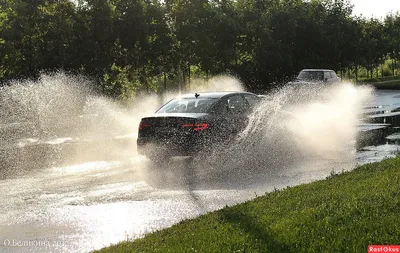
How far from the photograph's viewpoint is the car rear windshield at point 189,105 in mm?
11516

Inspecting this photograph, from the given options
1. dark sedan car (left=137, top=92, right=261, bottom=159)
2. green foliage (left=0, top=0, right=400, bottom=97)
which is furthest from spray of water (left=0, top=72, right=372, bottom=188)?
green foliage (left=0, top=0, right=400, bottom=97)

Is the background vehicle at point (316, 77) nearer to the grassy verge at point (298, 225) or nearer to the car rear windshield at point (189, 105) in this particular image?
the car rear windshield at point (189, 105)

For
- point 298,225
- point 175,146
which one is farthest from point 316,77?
point 298,225

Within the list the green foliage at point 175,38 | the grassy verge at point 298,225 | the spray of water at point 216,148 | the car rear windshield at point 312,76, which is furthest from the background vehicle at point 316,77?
the grassy verge at point 298,225

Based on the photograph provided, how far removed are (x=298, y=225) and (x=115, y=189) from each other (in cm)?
414

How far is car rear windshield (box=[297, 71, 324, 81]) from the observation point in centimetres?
3100

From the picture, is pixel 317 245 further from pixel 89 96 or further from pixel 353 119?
pixel 89 96

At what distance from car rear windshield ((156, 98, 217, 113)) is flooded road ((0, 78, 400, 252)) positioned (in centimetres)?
110

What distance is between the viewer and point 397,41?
225 ft

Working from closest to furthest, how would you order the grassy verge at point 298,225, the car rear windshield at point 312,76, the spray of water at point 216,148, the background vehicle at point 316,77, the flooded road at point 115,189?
the grassy verge at point 298,225, the flooded road at point 115,189, the spray of water at point 216,148, the background vehicle at point 316,77, the car rear windshield at point 312,76

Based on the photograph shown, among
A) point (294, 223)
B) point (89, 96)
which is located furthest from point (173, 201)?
point (89, 96)

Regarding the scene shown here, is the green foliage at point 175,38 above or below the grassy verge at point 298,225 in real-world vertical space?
above

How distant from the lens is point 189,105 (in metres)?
11.8

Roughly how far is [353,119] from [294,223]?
1500cm
